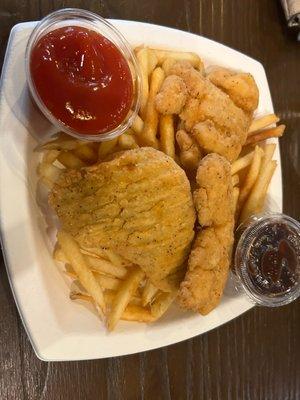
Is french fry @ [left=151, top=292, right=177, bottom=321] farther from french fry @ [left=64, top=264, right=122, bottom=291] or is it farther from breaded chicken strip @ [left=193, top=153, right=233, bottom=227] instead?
breaded chicken strip @ [left=193, top=153, right=233, bottom=227]

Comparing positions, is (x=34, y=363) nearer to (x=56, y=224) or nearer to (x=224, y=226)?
(x=56, y=224)

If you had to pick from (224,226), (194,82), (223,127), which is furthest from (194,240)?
(194,82)

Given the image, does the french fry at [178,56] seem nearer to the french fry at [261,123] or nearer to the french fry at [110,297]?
the french fry at [261,123]

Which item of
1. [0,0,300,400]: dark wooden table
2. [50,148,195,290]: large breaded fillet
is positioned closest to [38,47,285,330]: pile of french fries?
[50,148,195,290]: large breaded fillet

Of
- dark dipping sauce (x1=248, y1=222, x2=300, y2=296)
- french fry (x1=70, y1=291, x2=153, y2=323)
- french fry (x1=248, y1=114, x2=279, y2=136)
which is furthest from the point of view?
french fry (x1=248, y1=114, x2=279, y2=136)

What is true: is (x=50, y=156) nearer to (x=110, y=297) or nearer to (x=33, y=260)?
(x=33, y=260)

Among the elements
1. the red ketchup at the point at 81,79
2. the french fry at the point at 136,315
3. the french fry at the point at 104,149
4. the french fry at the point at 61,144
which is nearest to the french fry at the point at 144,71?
the red ketchup at the point at 81,79
